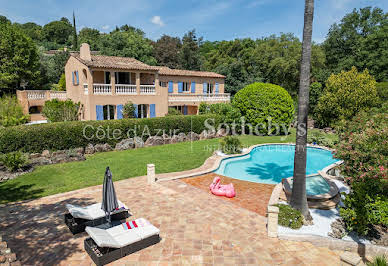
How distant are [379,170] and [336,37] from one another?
46214mm

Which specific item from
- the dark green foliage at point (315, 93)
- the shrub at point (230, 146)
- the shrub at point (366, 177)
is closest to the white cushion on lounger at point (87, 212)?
the shrub at point (366, 177)

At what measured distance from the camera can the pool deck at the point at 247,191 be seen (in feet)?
32.5

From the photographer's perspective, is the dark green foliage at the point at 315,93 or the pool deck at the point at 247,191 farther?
the dark green foliage at the point at 315,93

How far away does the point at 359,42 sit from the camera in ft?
139

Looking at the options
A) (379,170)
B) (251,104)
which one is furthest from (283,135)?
(379,170)

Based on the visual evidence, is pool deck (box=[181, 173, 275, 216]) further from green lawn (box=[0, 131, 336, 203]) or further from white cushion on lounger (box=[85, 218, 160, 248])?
white cushion on lounger (box=[85, 218, 160, 248])

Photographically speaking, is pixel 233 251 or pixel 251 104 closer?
pixel 233 251

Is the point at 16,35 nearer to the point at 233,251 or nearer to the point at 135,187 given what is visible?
the point at 135,187

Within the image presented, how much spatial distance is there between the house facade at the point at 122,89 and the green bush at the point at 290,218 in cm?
1929

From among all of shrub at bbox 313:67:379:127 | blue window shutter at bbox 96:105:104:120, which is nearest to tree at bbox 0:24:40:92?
blue window shutter at bbox 96:105:104:120

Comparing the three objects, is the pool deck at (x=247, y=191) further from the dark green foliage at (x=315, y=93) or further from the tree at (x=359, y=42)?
the tree at (x=359, y=42)

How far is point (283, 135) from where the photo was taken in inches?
1051

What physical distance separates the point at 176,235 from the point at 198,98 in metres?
24.3

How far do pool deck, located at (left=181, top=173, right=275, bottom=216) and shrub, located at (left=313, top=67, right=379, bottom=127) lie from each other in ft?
65.4
